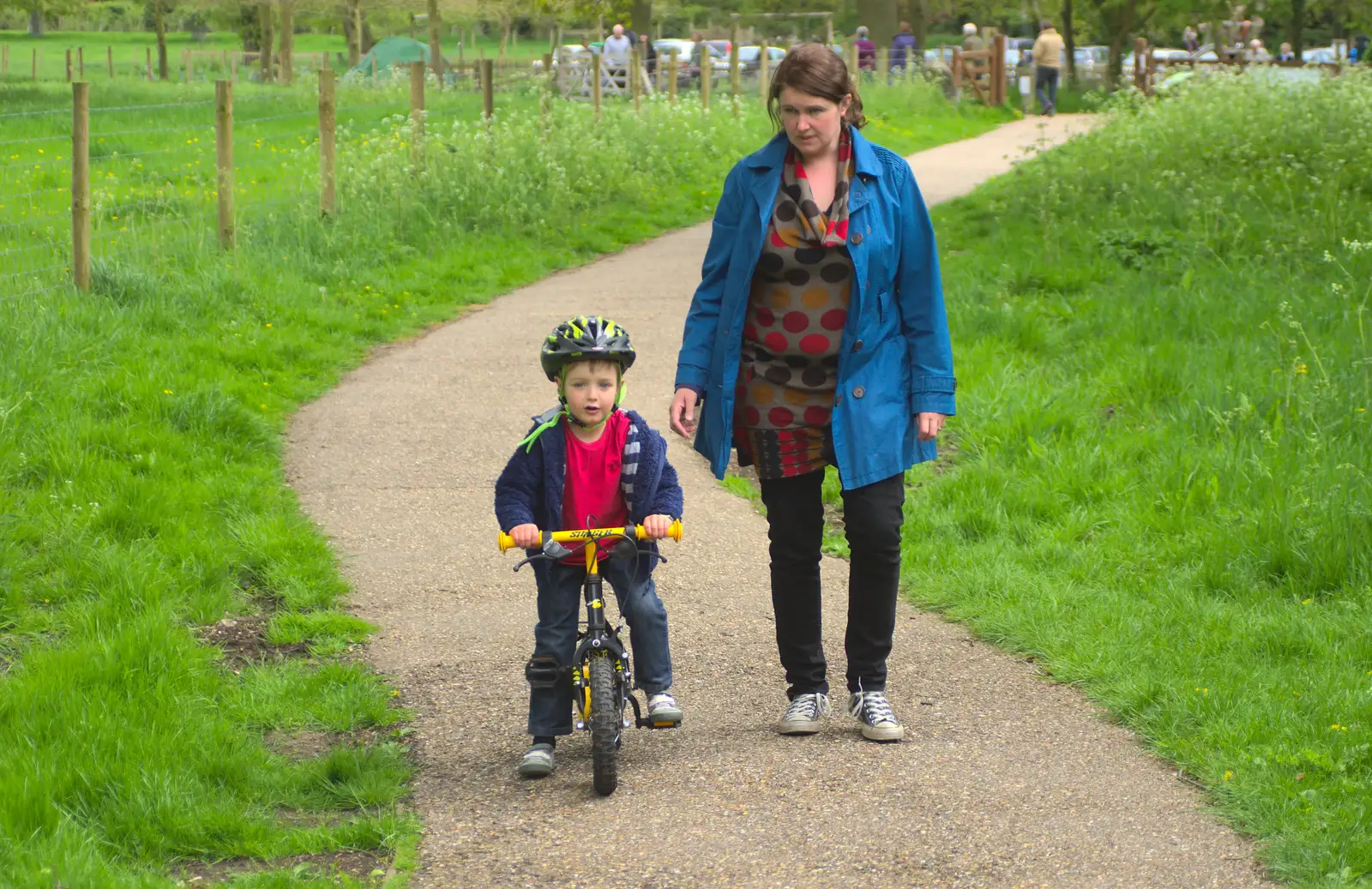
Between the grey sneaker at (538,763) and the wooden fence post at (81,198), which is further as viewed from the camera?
the wooden fence post at (81,198)

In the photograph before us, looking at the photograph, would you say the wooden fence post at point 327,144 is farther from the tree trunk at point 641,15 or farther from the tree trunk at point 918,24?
the tree trunk at point 918,24

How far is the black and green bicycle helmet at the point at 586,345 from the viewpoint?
4.06 m

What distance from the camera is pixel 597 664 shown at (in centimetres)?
415

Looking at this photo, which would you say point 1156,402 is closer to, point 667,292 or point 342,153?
point 667,292

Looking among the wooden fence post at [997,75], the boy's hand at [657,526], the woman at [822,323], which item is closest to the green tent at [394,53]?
the wooden fence post at [997,75]

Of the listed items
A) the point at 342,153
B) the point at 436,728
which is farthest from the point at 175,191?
the point at 436,728

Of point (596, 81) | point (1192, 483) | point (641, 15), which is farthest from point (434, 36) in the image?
point (1192, 483)

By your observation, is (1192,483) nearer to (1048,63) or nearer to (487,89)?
(487,89)

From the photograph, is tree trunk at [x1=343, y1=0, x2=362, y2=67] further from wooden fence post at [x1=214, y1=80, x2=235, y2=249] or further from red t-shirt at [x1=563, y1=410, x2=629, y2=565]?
red t-shirt at [x1=563, y1=410, x2=629, y2=565]

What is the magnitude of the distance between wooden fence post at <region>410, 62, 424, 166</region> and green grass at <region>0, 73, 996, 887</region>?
0.11m

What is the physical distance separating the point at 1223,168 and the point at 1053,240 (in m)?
3.08

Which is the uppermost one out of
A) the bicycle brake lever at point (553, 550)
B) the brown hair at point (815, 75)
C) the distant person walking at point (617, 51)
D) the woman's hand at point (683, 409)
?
the distant person walking at point (617, 51)

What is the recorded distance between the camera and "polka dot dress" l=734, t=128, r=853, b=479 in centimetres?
424

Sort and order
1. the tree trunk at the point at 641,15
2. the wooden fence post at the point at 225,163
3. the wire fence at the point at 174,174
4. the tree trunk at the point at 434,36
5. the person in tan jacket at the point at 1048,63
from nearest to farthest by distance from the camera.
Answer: the wire fence at the point at 174,174 → the wooden fence post at the point at 225,163 → the person in tan jacket at the point at 1048,63 → the tree trunk at the point at 641,15 → the tree trunk at the point at 434,36
